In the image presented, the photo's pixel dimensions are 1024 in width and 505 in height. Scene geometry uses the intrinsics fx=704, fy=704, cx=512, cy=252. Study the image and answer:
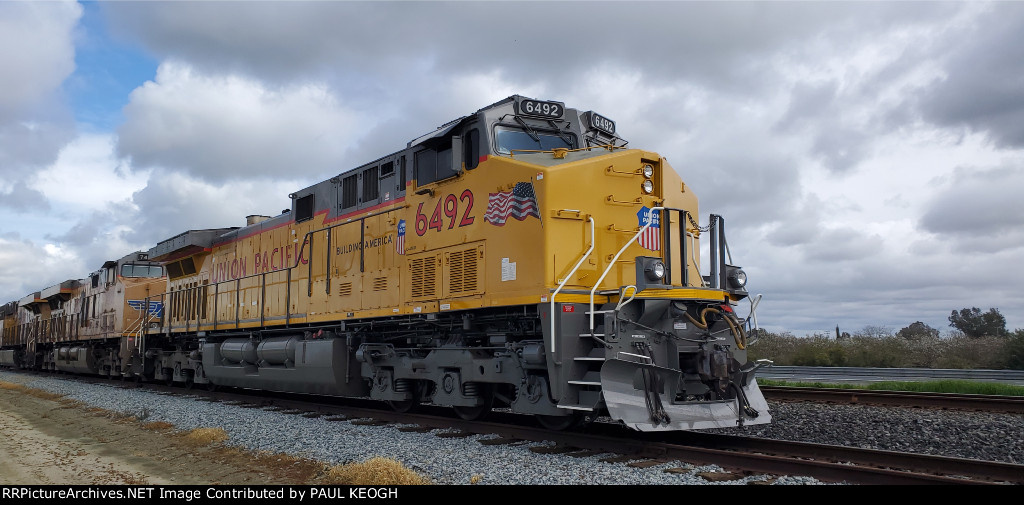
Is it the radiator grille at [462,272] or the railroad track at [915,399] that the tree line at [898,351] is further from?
the radiator grille at [462,272]

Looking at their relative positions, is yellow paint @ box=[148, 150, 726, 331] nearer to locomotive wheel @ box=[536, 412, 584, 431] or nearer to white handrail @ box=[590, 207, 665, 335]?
white handrail @ box=[590, 207, 665, 335]

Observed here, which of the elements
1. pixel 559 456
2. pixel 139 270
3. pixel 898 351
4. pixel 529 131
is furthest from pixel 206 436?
pixel 898 351

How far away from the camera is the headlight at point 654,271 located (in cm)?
736

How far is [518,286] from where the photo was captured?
7.78 meters

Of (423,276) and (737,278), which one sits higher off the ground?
(423,276)

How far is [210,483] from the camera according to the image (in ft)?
19.6

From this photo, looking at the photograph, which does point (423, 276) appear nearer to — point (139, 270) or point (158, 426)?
point (158, 426)

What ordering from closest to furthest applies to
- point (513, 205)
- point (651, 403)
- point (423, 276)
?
point (651, 403) → point (513, 205) → point (423, 276)

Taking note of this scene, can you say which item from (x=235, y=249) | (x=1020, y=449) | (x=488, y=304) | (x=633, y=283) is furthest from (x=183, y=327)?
(x=1020, y=449)

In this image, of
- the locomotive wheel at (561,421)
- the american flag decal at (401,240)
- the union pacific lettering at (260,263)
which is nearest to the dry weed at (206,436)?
the american flag decal at (401,240)

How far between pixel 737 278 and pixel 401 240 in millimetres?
4517

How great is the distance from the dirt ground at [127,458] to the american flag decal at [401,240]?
131 inches

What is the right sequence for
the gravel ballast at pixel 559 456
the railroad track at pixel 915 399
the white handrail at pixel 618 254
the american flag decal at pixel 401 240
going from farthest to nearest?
the railroad track at pixel 915 399 → the american flag decal at pixel 401 240 → the white handrail at pixel 618 254 → the gravel ballast at pixel 559 456

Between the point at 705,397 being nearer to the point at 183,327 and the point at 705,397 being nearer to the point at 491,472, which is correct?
the point at 491,472
